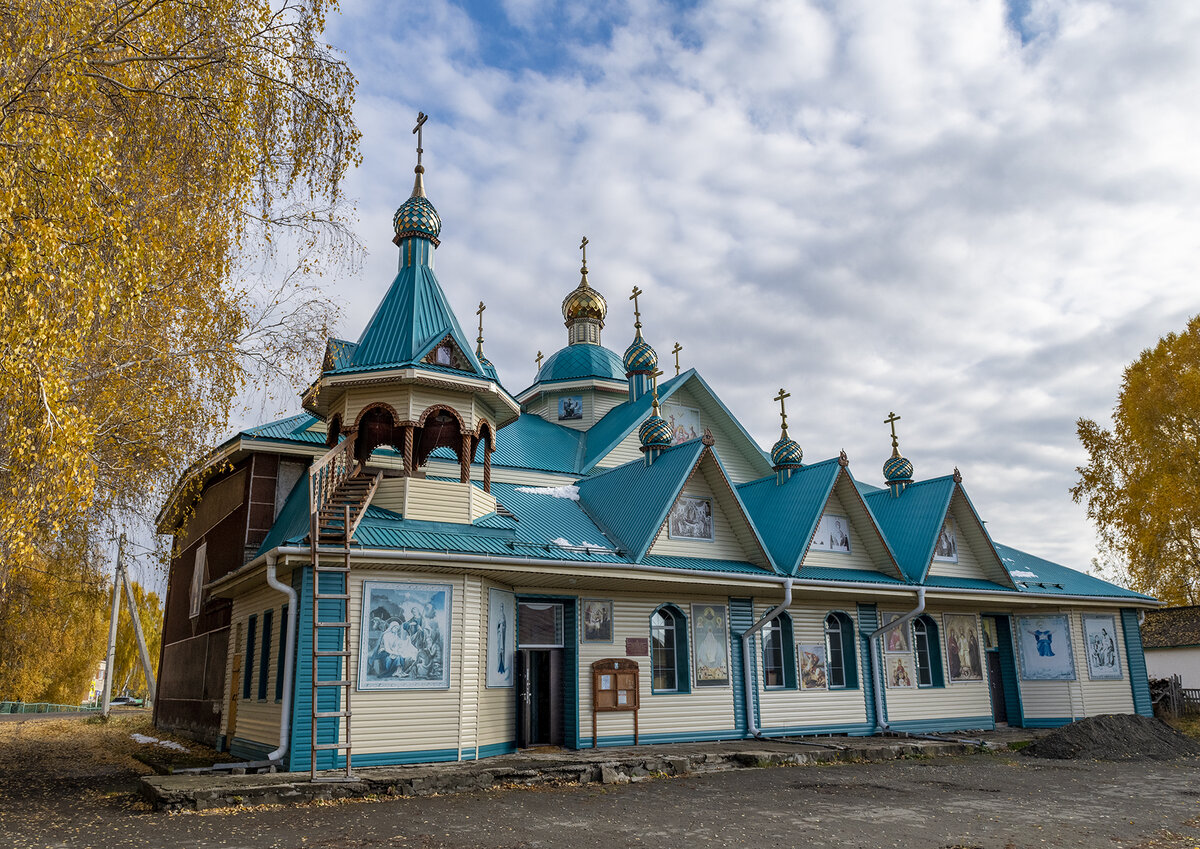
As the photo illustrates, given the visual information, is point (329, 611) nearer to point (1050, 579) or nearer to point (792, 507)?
point (792, 507)

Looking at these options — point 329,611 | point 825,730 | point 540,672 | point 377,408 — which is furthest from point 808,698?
point 377,408

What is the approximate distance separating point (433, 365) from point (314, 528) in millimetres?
3679

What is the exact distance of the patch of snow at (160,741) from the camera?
663 inches

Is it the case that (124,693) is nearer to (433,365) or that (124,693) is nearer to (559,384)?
(559,384)

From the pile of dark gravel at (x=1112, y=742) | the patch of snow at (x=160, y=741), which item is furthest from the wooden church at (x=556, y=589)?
the pile of dark gravel at (x=1112, y=742)

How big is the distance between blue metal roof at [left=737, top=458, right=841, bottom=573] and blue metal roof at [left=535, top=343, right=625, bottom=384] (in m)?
7.02

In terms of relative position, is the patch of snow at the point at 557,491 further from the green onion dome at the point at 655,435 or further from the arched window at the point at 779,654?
the arched window at the point at 779,654

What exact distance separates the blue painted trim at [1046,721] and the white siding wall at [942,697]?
1574mm

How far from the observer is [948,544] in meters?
19.3

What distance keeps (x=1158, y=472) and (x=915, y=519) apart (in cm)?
1447

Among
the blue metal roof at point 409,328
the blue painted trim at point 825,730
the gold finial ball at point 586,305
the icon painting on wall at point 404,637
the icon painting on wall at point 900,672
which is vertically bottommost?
the blue painted trim at point 825,730

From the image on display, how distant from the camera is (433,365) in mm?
13625

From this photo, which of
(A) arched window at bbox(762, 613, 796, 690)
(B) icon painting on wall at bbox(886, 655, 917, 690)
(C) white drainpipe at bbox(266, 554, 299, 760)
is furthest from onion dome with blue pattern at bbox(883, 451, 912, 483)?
(C) white drainpipe at bbox(266, 554, 299, 760)

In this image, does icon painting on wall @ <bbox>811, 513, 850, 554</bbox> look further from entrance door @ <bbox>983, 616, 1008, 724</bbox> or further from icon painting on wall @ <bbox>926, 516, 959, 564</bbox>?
entrance door @ <bbox>983, 616, 1008, 724</bbox>
